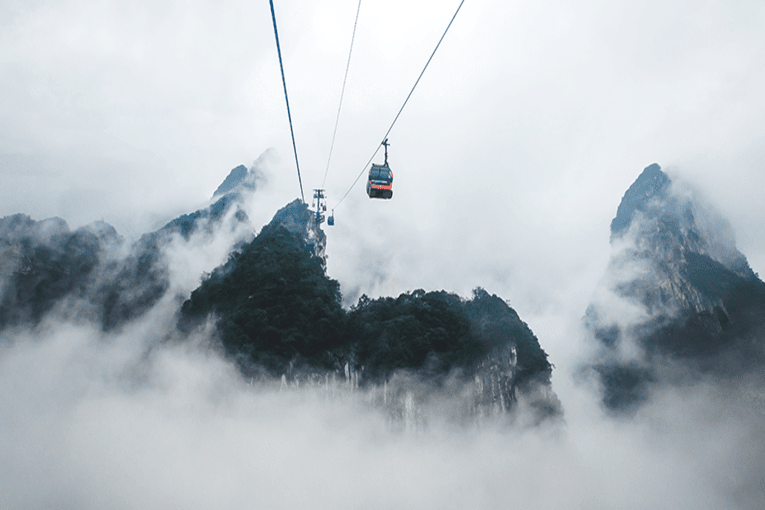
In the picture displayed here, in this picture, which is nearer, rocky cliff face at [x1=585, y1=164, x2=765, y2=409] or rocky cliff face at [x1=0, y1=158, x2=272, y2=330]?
rocky cliff face at [x1=0, y1=158, x2=272, y2=330]

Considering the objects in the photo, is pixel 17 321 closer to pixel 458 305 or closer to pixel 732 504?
pixel 458 305

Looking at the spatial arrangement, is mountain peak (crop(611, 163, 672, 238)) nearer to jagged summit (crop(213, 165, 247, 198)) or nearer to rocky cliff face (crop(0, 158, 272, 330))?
rocky cliff face (crop(0, 158, 272, 330))

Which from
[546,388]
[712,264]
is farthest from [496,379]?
[712,264]

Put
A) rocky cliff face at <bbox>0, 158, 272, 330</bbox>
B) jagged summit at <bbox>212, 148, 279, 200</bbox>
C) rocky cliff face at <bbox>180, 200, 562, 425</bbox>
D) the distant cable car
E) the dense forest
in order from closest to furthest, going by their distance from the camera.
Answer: the distant cable car, the dense forest, rocky cliff face at <bbox>180, 200, 562, 425</bbox>, rocky cliff face at <bbox>0, 158, 272, 330</bbox>, jagged summit at <bbox>212, 148, 279, 200</bbox>

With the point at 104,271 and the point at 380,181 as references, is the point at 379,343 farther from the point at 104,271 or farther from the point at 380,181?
the point at 104,271

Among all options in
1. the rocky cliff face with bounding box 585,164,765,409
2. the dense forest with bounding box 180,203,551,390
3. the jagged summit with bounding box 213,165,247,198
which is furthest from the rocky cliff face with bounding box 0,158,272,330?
the rocky cliff face with bounding box 585,164,765,409

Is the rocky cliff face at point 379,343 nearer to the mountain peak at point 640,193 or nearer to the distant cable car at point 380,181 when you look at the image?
the distant cable car at point 380,181

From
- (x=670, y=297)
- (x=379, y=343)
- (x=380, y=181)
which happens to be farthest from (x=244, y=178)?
(x=670, y=297)
